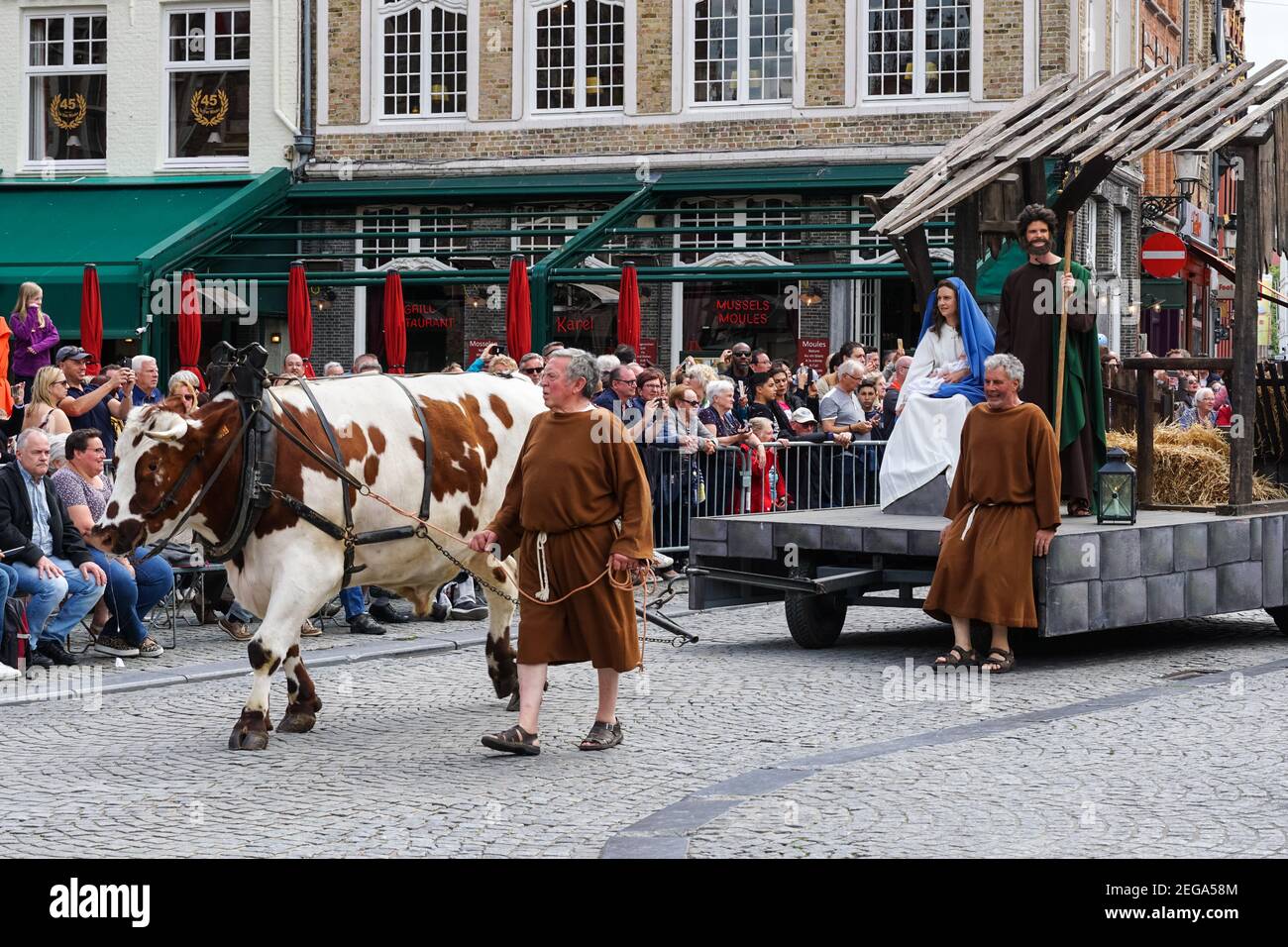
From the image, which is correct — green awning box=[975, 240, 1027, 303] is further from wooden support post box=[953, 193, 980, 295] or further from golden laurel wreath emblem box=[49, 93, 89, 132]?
golden laurel wreath emblem box=[49, 93, 89, 132]

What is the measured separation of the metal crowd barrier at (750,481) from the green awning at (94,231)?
11.8m

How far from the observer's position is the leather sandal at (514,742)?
8.64 meters

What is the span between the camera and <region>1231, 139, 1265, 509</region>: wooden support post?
1290 centimetres

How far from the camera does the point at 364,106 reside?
1074 inches

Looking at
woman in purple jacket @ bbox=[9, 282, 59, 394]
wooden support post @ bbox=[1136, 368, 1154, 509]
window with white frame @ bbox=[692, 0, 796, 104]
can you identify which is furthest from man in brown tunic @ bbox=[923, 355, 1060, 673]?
window with white frame @ bbox=[692, 0, 796, 104]

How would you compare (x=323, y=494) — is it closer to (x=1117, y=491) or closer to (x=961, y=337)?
(x=1117, y=491)

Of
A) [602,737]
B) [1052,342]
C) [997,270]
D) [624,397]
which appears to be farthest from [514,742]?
[997,270]

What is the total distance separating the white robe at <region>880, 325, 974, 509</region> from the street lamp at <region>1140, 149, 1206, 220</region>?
198 centimetres

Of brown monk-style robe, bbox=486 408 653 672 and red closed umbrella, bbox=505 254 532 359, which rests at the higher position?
red closed umbrella, bbox=505 254 532 359

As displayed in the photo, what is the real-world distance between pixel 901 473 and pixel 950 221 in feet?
35.8

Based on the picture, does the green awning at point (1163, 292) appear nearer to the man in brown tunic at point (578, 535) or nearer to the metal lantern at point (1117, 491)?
the metal lantern at point (1117, 491)

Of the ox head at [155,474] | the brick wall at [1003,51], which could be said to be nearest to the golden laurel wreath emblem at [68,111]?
the brick wall at [1003,51]

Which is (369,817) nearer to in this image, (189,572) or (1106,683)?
(1106,683)

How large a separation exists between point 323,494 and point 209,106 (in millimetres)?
20046
